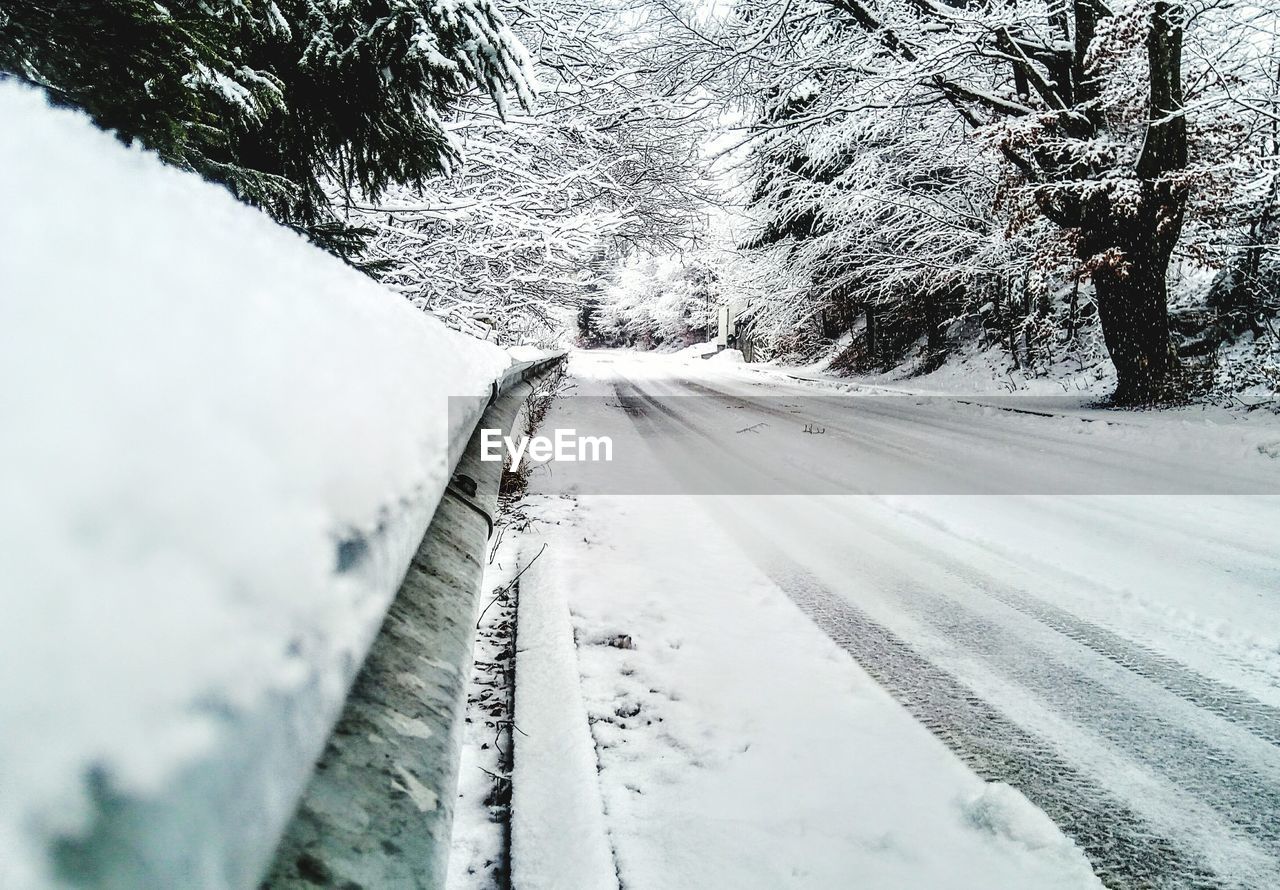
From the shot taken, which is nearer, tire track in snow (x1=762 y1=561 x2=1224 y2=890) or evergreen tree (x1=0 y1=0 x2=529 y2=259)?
tire track in snow (x1=762 y1=561 x2=1224 y2=890)

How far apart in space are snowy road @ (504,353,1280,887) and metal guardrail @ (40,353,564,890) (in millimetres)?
1520

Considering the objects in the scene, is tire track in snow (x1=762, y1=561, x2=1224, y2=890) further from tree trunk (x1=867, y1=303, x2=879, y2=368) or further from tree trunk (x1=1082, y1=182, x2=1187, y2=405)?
tree trunk (x1=867, y1=303, x2=879, y2=368)

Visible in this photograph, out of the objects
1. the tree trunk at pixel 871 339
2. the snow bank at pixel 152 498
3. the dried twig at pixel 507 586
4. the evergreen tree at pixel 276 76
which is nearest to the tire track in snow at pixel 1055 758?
the dried twig at pixel 507 586

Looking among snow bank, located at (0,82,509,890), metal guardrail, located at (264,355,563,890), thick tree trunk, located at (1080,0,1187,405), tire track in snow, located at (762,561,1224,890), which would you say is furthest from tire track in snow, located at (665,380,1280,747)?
thick tree trunk, located at (1080,0,1187,405)

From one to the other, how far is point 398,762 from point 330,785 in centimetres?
10

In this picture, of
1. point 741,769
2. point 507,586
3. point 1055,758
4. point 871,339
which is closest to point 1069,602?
point 1055,758

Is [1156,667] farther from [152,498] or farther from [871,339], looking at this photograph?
[871,339]

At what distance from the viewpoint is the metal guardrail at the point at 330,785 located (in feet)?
0.92

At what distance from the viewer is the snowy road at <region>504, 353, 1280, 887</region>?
164cm

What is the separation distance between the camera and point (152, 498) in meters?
0.35

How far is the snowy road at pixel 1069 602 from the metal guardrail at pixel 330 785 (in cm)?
152

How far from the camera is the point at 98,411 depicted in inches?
13.7

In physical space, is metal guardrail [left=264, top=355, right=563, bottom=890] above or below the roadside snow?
above

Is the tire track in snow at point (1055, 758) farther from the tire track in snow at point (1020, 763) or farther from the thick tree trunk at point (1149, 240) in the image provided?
the thick tree trunk at point (1149, 240)
